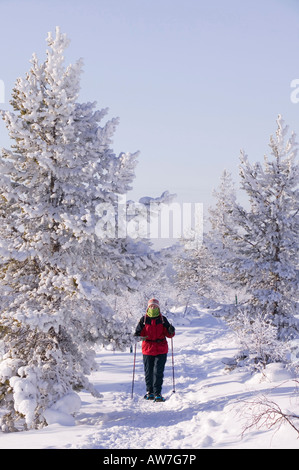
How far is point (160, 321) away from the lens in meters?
9.16

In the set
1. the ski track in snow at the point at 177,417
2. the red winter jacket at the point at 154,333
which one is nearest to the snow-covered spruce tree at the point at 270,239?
the ski track in snow at the point at 177,417

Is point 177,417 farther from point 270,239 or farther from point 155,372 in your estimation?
point 270,239

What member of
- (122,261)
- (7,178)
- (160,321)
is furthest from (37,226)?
(160,321)

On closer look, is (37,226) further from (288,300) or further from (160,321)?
(288,300)

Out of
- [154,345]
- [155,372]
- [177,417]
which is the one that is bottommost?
[177,417]

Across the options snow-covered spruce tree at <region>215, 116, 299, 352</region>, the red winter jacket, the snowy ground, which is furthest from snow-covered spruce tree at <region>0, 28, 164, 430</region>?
snow-covered spruce tree at <region>215, 116, 299, 352</region>

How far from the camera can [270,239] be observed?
13.3 m

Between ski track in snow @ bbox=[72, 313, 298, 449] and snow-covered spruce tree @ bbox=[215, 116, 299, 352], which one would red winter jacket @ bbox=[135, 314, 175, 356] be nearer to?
ski track in snow @ bbox=[72, 313, 298, 449]

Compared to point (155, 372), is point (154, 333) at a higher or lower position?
higher

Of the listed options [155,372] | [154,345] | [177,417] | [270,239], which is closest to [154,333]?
[154,345]

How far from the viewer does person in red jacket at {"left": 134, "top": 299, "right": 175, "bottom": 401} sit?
29.2ft

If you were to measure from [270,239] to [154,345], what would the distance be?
22.4 feet

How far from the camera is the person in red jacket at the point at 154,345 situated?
8.89 metres
